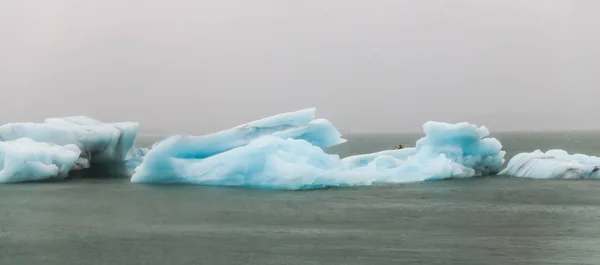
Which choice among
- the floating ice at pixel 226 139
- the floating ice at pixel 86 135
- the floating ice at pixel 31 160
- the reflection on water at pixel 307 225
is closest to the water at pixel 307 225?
the reflection on water at pixel 307 225

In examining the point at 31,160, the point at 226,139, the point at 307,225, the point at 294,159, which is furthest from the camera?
the point at 31,160

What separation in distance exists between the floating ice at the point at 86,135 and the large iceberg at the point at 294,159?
16.3 feet

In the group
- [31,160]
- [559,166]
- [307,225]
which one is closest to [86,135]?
[31,160]

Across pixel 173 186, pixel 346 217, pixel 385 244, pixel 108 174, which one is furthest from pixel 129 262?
pixel 108 174

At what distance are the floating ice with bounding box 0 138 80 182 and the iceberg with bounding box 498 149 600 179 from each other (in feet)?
54.3

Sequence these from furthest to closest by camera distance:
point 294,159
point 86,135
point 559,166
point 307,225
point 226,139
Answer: point 86,135 < point 559,166 < point 226,139 < point 294,159 < point 307,225

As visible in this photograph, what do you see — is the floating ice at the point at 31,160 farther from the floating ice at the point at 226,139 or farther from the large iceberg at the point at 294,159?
the large iceberg at the point at 294,159

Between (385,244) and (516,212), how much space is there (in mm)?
5515

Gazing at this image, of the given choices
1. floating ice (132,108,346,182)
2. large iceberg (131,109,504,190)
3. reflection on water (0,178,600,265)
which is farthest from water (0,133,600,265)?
floating ice (132,108,346,182)

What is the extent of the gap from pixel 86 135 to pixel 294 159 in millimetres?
11158

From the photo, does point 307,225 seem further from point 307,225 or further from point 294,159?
point 294,159

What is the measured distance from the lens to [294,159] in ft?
68.4

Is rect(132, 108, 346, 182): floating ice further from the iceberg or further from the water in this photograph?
the iceberg

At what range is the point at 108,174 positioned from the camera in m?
29.4
